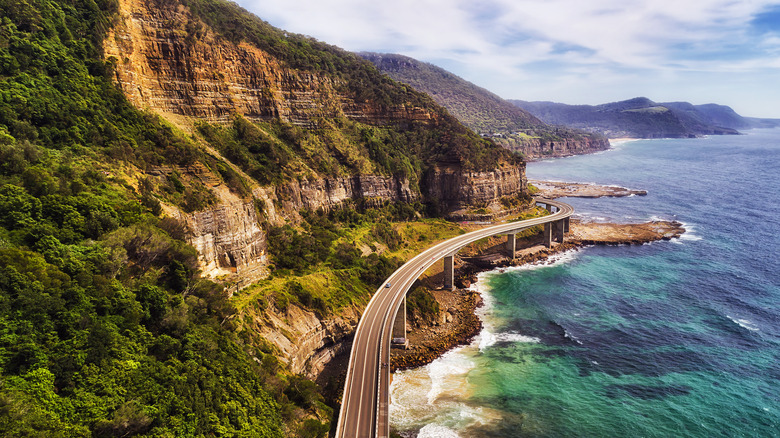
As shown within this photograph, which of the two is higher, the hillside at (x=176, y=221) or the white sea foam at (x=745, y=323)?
the hillside at (x=176, y=221)

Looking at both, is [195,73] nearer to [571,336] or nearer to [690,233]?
[571,336]

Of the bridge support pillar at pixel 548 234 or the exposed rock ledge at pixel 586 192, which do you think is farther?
the exposed rock ledge at pixel 586 192

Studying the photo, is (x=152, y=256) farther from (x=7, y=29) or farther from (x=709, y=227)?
(x=709, y=227)

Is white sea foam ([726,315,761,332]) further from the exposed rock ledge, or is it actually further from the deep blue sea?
the exposed rock ledge

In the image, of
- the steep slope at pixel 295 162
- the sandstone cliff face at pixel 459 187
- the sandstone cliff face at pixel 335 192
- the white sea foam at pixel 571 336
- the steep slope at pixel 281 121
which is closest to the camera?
the steep slope at pixel 295 162

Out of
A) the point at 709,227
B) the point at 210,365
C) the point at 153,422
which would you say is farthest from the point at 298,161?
the point at 709,227

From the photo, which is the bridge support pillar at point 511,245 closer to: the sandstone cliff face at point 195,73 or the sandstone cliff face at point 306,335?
the sandstone cliff face at point 306,335

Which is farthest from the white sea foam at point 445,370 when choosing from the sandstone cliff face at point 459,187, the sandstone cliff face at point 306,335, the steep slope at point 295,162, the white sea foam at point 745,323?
the sandstone cliff face at point 459,187
